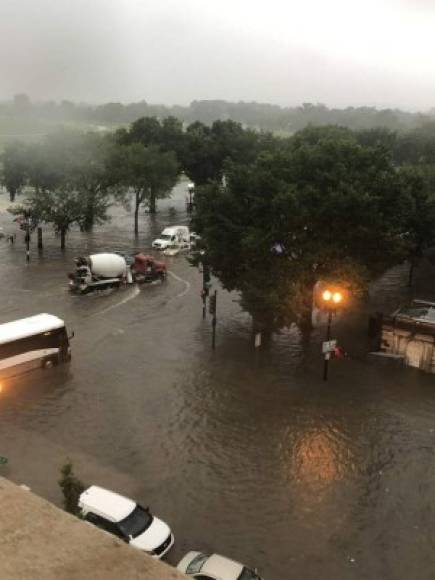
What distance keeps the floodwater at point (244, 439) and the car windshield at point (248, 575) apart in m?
0.75

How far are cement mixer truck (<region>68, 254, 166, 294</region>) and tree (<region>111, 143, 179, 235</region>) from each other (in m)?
20.0

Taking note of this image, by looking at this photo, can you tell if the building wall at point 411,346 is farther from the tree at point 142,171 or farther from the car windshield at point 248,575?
the tree at point 142,171

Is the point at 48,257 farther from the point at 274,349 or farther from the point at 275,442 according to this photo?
the point at 275,442

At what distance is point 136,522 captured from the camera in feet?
53.5

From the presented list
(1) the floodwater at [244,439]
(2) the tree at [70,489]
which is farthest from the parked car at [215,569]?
(2) the tree at [70,489]

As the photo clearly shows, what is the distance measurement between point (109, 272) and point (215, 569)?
2951cm

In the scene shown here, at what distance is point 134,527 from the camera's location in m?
16.2

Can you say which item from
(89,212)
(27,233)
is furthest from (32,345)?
(89,212)

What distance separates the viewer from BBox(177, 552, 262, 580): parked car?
14305mm

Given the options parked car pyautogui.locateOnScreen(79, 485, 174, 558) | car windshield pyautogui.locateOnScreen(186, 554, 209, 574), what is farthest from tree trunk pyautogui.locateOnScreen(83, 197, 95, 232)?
car windshield pyautogui.locateOnScreen(186, 554, 209, 574)

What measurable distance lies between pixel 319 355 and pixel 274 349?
234 centimetres

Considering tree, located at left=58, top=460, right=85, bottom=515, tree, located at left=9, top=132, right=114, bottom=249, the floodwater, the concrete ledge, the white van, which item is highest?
the concrete ledge

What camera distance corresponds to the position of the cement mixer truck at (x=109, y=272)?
4066 centimetres

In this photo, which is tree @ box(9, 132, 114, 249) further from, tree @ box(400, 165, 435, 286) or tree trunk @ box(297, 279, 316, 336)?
tree trunk @ box(297, 279, 316, 336)
